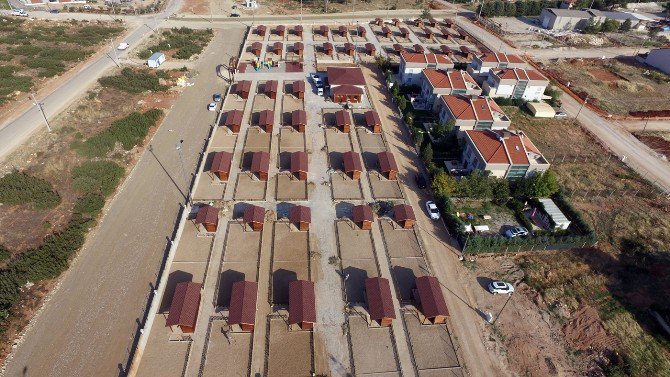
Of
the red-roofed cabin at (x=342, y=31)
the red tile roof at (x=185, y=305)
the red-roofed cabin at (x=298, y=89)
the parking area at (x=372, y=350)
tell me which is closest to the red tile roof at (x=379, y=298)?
the parking area at (x=372, y=350)

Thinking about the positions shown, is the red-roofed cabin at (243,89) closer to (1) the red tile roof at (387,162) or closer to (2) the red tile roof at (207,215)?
(1) the red tile roof at (387,162)

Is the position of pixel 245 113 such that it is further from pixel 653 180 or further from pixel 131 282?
pixel 653 180

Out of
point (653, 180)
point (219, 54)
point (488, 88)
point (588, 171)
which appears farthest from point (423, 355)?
point (219, 54)

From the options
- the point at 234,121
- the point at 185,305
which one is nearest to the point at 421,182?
the point at 234,121

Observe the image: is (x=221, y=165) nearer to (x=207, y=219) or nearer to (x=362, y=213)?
(x=207, y=219)

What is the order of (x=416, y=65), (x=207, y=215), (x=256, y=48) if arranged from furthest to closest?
(x=256, y=48) < (x=416, y=65) < (x=207, y=215)

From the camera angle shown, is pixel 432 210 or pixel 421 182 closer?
pixel 432 210
